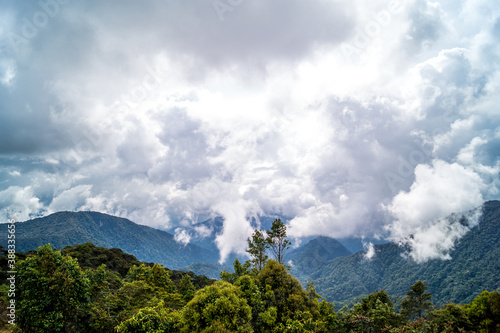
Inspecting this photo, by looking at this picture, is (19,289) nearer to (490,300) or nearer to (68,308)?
(68,308)

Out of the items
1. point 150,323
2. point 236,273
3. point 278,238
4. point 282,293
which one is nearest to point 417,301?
point 278,238

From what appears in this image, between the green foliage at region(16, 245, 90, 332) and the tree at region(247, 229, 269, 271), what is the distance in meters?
35.8

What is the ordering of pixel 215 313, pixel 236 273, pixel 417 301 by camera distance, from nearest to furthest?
pixel 215 313 → pixel 236 273 → pixel 417 301

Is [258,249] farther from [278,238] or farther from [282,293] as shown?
[282,293]

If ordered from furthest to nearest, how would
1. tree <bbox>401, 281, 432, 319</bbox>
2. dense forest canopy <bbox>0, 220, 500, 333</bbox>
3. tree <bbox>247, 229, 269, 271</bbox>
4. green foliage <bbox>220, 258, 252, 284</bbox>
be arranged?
tree <bbox>401, 281, 432, 319</bbox>
tree <bbox>247, 229, 269, 271</bbox>
green foliage <bbox>220, 258, 252, 284</bbox>
dense forest canopy <bbox>0, 220, 500, 333</bbox>

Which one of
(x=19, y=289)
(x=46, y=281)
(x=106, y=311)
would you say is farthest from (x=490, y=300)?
(x=19, y=289)

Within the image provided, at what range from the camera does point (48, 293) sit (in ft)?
88.8

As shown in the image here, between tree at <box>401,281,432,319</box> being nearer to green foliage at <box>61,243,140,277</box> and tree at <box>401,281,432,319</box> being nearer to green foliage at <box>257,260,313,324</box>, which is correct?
green foliage at <box>257,260,313,324</box>

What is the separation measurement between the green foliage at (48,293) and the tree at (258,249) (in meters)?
35.8

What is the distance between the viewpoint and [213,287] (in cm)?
2480

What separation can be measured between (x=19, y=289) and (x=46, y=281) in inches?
123

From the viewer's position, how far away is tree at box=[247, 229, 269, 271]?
5753 cm

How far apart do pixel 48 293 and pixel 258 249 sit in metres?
40.4

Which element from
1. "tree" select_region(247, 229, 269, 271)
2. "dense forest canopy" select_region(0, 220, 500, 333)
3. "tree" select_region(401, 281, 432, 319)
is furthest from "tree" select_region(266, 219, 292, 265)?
"tree" select_region(401, 281, 432, 319)
